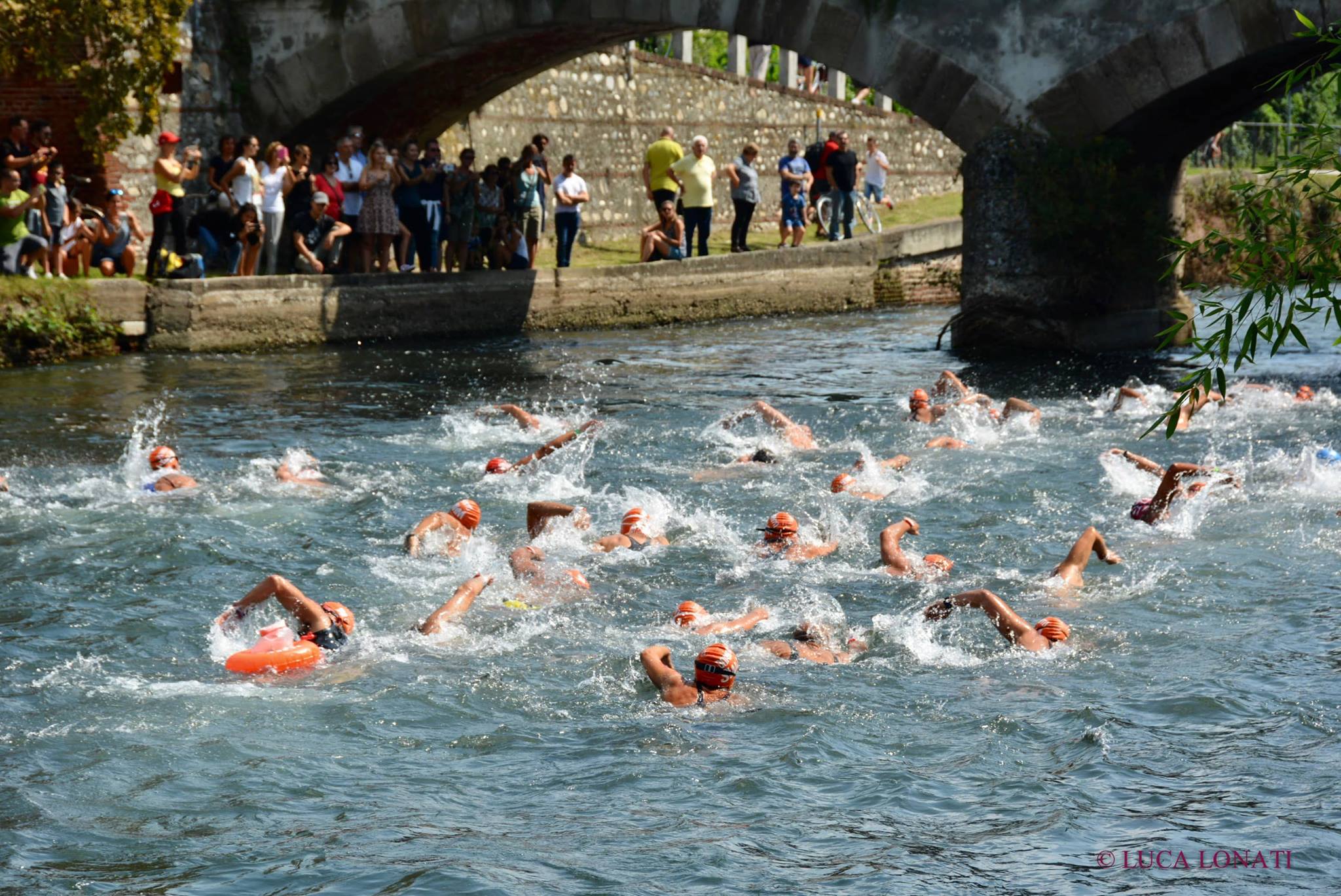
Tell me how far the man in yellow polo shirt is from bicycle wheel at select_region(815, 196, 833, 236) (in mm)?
3528

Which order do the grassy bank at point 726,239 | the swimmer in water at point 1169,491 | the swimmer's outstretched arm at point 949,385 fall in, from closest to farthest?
the swimmer in water at point 1169,491 → the swimmer's outstretched arm at point 949,385 → the grassy bank at point 726,239

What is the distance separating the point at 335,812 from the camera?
717 cm

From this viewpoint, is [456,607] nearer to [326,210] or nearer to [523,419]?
[523,419]

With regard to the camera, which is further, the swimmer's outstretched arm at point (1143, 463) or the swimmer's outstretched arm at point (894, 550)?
the swimmer's outstretched arm at point (1143, 463)

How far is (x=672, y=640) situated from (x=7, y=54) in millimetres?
13487

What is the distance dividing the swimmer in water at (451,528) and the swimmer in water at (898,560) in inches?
108

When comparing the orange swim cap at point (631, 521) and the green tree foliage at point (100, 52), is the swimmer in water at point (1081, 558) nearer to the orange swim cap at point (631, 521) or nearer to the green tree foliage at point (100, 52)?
the orange swim cap at point (631, 521)

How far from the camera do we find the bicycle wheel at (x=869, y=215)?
27.7m

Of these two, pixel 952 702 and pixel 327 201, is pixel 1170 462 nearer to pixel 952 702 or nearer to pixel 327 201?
pixel 952 702

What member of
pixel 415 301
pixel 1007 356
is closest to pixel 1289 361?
pixel 1007 356

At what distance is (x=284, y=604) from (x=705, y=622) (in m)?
2.37

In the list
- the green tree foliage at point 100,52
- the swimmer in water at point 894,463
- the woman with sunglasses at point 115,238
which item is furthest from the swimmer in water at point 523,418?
the green tree foliage at point 100,52

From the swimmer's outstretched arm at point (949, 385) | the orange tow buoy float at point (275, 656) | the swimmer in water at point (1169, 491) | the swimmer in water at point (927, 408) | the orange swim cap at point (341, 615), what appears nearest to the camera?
the orange tow buoy float at point (275, 656)

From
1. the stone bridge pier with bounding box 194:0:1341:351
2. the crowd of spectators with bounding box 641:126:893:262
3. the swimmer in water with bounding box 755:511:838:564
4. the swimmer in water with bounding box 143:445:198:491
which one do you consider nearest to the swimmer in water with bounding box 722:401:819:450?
the swimmer in water with bounding box 755:511:838:564
